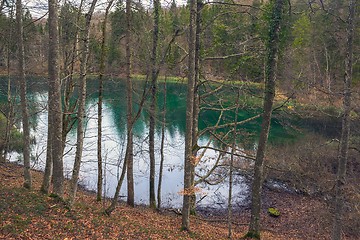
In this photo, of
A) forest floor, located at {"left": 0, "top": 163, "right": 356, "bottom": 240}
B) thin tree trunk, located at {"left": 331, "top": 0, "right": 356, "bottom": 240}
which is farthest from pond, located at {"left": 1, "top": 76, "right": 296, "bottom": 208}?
thin tree trunk, located at {"left": 331, "top": 0, "right": 356, "bottom": 240}

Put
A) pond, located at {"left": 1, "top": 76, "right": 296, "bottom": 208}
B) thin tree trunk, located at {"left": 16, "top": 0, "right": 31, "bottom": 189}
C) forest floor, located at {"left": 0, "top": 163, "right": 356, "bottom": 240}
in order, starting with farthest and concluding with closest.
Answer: pond, located at {"left": 1, "top": 76, "right": 296, "bottom": 208}
thin tree trunk, located at {"left": 16, "top": 0, "right": 31, "bottom": 189}
forest floor, located at {"left": 0, "top": 163, "right": 356, "bottom": 240}

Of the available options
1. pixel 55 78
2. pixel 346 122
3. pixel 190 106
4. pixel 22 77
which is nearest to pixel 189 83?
pixel 190 106

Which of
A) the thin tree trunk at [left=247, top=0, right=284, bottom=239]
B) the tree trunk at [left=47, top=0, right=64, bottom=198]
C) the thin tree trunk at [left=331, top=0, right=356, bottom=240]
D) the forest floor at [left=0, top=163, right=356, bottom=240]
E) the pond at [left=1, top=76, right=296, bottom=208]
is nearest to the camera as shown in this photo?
the forest floor at [left=0, top=163, right=356, bottom=240]

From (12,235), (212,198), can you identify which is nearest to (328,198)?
(212,198)

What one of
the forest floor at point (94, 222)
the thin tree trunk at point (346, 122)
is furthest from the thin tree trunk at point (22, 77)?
the thin tree trunk at point (346, 122)

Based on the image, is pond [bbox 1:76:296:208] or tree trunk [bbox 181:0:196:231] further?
pond [bbox 1:76:296:208]

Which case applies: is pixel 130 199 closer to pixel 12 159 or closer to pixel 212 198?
pixel 212 198

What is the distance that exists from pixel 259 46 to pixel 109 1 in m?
5.19

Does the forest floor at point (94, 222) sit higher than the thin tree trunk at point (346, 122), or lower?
lower

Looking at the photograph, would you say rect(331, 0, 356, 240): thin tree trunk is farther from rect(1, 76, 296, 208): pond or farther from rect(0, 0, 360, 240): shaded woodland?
rect(1, 76, 296, 208): pond

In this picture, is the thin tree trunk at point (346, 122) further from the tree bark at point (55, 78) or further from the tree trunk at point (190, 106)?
the tree bark at point (55, 78)

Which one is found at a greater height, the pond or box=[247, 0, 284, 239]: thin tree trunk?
box=[247, 0, 284, 239]: thin tree trunk

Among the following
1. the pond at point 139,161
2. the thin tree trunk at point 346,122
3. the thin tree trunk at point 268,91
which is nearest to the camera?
the thin tree trunk at point 346,122

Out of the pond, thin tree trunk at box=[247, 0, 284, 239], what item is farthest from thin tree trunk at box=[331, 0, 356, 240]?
the pond
